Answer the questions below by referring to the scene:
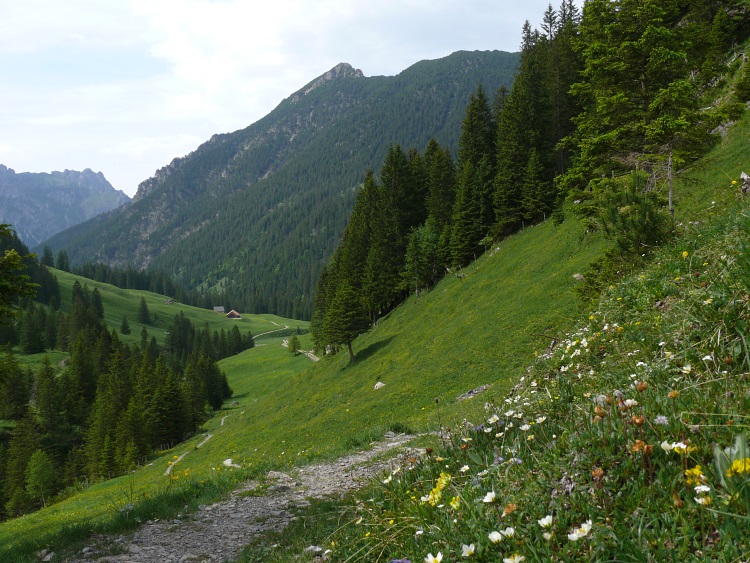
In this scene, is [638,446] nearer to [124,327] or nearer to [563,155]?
[563,155]

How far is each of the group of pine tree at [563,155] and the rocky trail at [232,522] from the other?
31.6 ft

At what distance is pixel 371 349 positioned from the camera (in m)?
47.3

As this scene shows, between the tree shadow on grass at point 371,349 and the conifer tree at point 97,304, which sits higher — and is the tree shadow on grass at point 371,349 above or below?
below

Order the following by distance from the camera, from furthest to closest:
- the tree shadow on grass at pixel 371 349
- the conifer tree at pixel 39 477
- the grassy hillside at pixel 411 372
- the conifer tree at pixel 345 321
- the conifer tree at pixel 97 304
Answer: the conifer tree at pixel 97 304 < the conifer tree at pixel 39 477 < the conifer tree at pixel 345 321 < the tree shadow on grass at pixel 371 349 < the grassy hillside at pixel 411 372

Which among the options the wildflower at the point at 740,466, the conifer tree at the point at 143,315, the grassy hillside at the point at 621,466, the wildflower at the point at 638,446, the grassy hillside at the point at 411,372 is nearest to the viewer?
the wildflower at the point at 740,466

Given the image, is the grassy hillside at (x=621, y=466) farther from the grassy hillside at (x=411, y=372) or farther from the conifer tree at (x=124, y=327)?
the conifer tree at (x=124, y=327)

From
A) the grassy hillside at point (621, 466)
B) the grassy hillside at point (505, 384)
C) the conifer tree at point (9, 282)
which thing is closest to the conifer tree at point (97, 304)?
the grassy hillside at point (505, 384)

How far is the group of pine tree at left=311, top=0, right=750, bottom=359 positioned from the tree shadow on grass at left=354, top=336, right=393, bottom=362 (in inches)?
85.8

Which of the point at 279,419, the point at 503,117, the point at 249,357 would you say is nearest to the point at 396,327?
the point at 279,419

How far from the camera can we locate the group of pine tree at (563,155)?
18222 mm

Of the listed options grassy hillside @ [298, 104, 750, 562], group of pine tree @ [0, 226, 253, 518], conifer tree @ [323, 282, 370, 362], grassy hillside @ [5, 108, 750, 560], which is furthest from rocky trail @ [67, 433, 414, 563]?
group of pine tree @ [0, 226, 253, 518]

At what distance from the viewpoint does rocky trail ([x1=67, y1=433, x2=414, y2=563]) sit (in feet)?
24.1

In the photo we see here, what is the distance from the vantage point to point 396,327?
50094 millimetres

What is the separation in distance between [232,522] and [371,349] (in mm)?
38899
